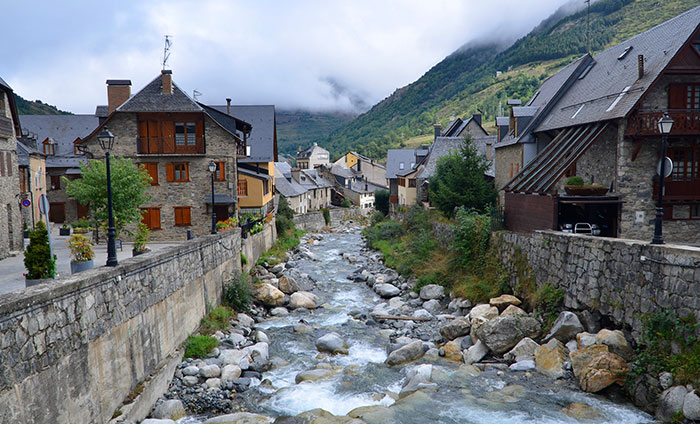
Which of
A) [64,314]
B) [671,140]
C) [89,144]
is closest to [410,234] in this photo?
[671,140]

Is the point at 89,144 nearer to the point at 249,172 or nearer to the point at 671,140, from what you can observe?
the point at 249,172

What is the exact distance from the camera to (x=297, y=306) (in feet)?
66.5

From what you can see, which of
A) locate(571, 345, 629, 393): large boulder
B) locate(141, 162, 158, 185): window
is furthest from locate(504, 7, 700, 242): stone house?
locate(141, 162, 158, 185): window

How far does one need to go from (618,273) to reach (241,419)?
9.81m

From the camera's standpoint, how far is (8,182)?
798 inches

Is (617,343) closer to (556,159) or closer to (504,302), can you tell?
(504,302)

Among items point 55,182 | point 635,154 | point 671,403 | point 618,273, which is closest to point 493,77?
point 55,182

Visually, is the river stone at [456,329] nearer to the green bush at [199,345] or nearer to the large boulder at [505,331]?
the large boulder at [505,331]

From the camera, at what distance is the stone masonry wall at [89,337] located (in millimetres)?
6902

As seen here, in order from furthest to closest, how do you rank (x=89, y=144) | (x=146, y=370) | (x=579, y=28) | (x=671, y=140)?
(x=579, y=28)
(x=89, y=144)
(x=671, y=140)
(x=146, y=370)

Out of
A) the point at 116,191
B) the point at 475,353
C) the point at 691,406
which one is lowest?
the point at 475,353

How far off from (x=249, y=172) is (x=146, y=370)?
26.0 metres

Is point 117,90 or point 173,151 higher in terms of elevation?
point 117,90

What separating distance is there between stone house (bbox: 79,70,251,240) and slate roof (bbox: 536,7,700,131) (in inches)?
721
